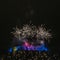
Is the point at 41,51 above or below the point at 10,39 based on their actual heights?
below

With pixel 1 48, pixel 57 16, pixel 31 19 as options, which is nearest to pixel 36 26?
pixel 31 19

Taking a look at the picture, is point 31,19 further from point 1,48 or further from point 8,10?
point 1,48

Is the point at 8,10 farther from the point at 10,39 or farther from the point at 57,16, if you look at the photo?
the point at 57,16

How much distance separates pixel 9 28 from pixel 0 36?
0.72m

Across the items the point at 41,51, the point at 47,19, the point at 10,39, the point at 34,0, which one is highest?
the point at 34,0

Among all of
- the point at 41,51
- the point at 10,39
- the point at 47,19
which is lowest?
the point at 41,51

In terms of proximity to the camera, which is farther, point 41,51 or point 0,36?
point 0,36

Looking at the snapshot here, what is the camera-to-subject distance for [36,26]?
46.0 ft

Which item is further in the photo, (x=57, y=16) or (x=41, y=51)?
(x=57, y=16)

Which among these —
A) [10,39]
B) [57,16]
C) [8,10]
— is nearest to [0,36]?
[10,39]

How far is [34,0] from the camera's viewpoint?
1420cm

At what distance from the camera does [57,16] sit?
14164mm

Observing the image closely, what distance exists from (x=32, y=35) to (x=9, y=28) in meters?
1.41

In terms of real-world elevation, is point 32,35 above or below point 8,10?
below
